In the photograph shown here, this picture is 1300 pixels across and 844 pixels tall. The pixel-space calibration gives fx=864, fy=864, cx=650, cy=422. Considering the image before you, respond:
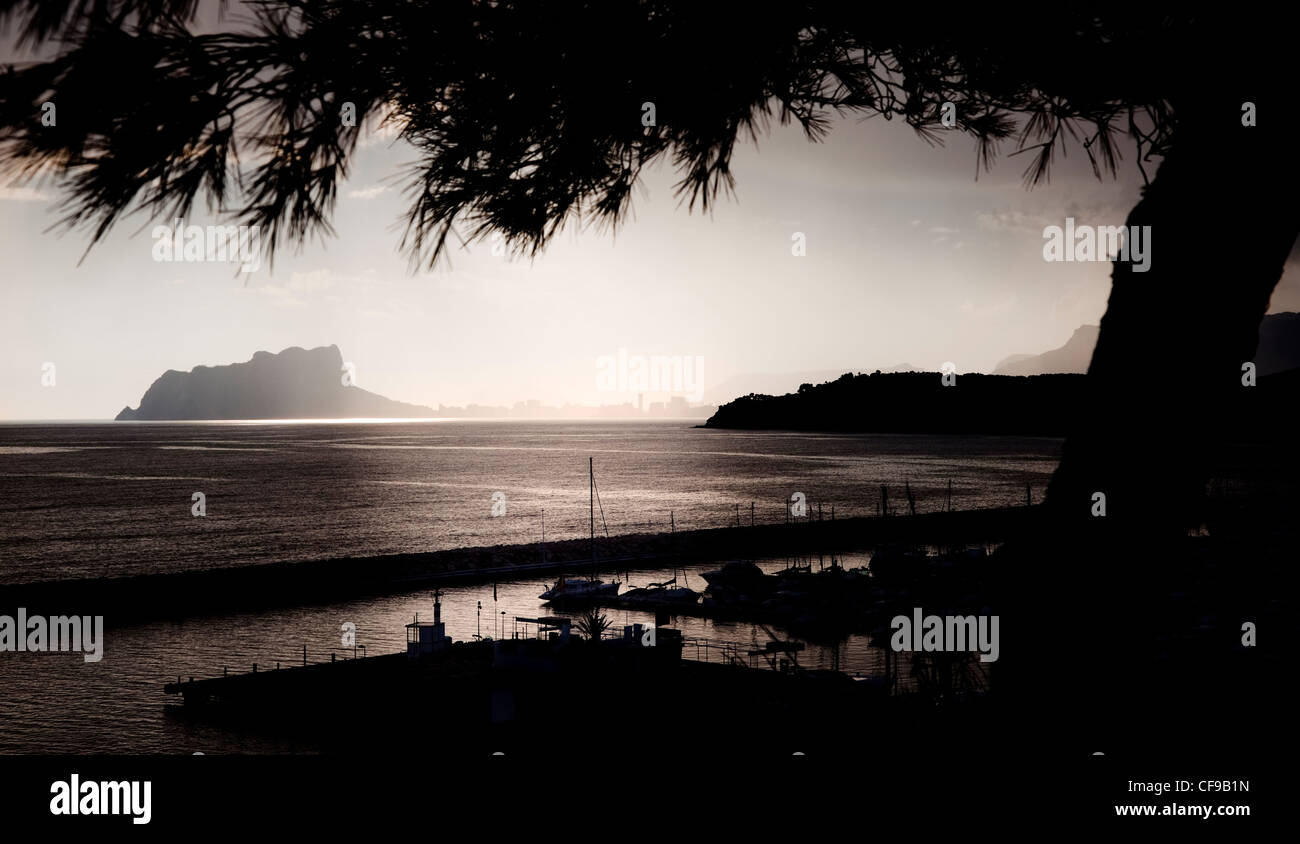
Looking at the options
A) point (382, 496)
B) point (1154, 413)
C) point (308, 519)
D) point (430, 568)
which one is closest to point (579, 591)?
point (430, 568)

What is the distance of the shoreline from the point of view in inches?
1673

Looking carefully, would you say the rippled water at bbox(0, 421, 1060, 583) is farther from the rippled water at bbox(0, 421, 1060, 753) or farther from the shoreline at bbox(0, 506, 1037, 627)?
the shoreline at bbox(0, 506, 1037, 627)

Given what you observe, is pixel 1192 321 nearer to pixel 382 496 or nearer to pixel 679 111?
pixel 679 111

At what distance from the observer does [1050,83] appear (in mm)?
3500

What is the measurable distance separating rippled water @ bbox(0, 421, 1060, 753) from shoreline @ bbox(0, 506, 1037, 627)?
2.56 m

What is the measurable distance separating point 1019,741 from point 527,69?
2588 mm

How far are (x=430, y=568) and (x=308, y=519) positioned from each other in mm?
27685

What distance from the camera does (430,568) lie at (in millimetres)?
Result: 51188

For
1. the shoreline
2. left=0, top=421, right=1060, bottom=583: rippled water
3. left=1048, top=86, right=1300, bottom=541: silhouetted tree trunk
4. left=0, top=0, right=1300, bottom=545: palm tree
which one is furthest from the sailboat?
left=1048, top=86, right=1300, bottom=541: silhouetted tree trunk

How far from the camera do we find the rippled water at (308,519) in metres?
30.4

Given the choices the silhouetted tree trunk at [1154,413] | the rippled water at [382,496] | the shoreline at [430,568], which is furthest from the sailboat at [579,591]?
the silhouetted tree trunk at [1154,413]

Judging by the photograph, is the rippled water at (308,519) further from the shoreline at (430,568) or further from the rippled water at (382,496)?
the shoreline at (430,568)
